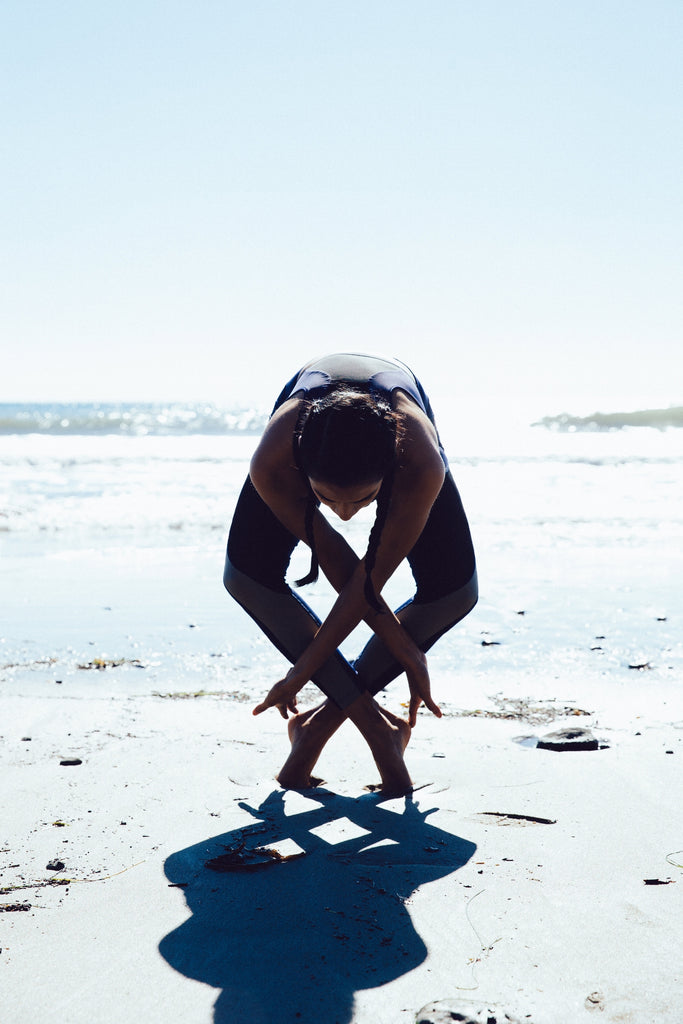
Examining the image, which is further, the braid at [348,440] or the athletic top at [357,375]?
the athletic top at [357,375]

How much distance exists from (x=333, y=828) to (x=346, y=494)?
957 millimetres

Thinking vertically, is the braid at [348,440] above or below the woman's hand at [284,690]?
above

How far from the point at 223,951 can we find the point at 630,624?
337 cm

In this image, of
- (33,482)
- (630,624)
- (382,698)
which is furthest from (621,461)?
(382,698)

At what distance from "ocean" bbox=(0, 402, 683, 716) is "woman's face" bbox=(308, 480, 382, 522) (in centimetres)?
164

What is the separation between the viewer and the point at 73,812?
2.44 metres

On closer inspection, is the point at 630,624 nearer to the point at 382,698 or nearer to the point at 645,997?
the point at 382,698

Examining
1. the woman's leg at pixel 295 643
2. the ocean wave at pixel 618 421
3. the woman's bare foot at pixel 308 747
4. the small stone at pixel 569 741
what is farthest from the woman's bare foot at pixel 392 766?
the ocean wave at pixel 618 421

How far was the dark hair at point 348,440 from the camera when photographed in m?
2.03

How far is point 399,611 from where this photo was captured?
9.18 feet

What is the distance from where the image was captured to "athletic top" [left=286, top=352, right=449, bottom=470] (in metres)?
2.39

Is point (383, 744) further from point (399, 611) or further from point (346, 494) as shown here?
point (346, 494)

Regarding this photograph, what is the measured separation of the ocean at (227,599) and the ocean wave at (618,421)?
20243 mm

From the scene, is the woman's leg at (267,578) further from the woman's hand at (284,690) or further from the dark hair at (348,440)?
the dark hair at (348,440)
